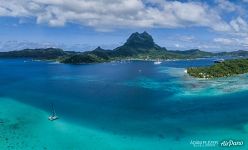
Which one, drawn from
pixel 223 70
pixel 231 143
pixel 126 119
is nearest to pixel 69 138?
pixel 126 119

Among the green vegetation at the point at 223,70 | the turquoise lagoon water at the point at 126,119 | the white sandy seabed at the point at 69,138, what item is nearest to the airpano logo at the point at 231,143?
the turquoise lagoon water at the point at 126,119

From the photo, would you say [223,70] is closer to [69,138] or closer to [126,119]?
[126,119]

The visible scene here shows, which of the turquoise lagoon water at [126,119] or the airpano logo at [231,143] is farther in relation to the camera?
the turquoise lagoon water at [126,119]

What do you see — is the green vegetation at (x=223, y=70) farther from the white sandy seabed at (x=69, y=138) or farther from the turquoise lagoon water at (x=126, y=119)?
the white sandy seabed at (x=69, y=138)

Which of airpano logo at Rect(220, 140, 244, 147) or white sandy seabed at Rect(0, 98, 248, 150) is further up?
airpano logo at Rect(220, 140, 244, 147)

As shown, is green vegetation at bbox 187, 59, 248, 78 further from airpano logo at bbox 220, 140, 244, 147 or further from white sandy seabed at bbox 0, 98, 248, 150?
airpano logo at bbox 220, 140, 244, 147

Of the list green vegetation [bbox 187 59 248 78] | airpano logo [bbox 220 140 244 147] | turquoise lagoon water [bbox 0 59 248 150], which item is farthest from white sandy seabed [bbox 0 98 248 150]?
green vegetation [bbox 187 59 248 78]

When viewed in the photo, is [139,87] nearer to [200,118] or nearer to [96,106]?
[96,106]

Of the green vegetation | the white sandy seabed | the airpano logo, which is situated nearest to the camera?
the airpano logo

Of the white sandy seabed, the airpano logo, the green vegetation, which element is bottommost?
the white sandy seabed

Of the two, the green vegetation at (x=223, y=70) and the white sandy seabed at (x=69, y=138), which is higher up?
the green vegetation at (x=223, y=70)
